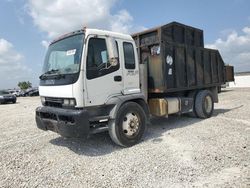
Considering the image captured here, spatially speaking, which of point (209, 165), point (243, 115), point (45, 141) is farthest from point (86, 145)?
point (243, 115)

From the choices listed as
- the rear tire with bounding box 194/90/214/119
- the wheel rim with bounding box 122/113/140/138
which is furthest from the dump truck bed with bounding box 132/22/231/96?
the wheel rim with bounding box 122/113/140/138

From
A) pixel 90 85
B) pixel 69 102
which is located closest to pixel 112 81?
pixel 90 85

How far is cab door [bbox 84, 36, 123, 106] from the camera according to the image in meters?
5.73

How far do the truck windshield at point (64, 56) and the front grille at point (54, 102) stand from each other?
2.09 ft

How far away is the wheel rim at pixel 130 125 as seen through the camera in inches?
254

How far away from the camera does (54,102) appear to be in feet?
20.8

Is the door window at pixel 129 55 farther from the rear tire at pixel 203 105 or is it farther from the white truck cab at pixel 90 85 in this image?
the rear tire at pixel 203 105

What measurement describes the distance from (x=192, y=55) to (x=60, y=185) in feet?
21.3

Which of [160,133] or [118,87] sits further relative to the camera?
[160,133]

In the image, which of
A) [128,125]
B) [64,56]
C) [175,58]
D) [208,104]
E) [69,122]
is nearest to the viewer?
[69,122]

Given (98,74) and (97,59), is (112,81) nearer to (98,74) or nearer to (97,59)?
(98,74)

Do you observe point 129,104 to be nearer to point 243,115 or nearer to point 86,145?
point 86,145

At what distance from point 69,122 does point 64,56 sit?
5.16 ft

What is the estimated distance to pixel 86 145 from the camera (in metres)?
6.78
